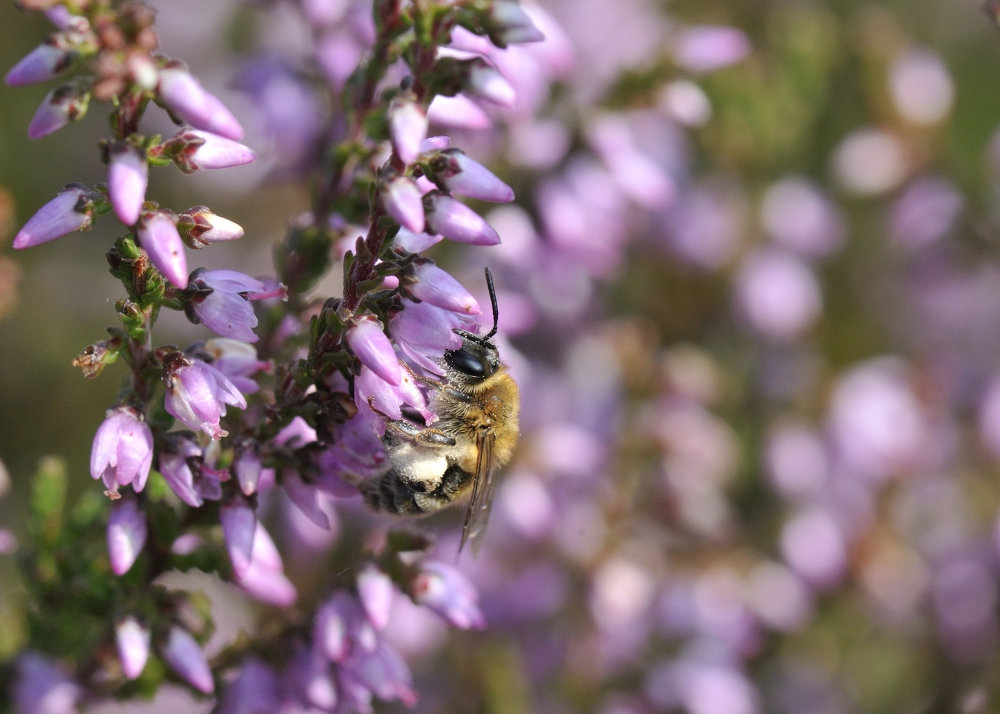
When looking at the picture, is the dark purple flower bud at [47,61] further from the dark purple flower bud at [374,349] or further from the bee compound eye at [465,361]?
the bee compound eye at [465,361]

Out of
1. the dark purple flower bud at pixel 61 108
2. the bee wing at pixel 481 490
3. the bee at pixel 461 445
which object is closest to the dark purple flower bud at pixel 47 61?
the dark purple flower bud at pixel 61 108

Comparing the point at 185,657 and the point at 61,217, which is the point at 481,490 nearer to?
the point at 185,657

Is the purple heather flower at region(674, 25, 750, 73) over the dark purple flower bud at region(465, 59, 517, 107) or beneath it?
beneath

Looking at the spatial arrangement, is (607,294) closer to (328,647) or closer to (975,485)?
(975,485)

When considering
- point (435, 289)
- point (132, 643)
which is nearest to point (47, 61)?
point (435, 289)

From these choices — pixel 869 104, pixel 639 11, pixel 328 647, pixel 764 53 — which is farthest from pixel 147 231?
pixel 639 11

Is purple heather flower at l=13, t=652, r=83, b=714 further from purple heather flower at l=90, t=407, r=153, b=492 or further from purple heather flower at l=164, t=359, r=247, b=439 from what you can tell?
purple heather flower at l=164, t=359, r=247, b=439

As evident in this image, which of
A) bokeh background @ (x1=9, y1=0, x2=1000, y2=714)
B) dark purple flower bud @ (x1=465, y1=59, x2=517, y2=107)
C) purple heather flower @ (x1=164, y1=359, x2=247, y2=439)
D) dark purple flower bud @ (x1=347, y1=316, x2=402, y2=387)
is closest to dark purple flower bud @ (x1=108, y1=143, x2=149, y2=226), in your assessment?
purple heather flower @ (x1=164, y1=359, x2=247, y2=439)
